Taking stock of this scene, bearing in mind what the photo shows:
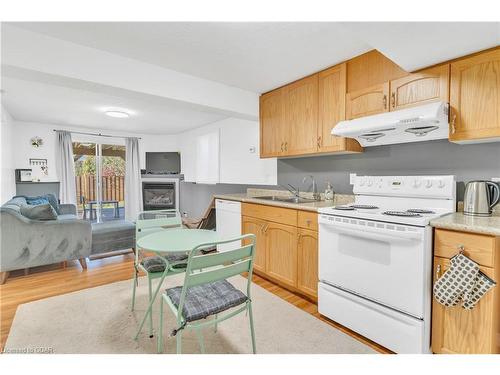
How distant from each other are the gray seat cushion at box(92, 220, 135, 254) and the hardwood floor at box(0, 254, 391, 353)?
0.64 ft

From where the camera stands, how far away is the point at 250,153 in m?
3.98

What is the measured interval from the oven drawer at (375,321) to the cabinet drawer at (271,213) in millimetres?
660

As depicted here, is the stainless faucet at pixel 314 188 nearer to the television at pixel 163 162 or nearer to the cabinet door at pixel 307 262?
the cabinet door at pixel 307 262

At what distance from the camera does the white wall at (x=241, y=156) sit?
376cm

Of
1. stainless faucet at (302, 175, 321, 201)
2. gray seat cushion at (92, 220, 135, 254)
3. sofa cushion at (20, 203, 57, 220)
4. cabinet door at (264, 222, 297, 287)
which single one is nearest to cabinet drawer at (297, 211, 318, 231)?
cabinet door at (264, 222, 297, 287)

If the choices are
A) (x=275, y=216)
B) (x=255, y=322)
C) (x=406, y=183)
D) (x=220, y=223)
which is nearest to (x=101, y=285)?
(x=220, y=223)

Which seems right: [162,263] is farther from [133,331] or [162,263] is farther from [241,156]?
[241,156]

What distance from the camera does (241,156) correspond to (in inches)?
165

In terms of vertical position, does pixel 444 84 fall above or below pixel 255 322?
above

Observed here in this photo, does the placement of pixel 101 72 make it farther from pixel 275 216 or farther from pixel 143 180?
pixel 143 180

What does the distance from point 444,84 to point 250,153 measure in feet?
8.43

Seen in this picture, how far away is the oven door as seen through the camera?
5.11 feet

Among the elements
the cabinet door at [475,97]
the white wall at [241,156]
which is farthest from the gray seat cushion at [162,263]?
the cabinet door at [475,97]

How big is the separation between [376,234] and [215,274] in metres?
1.10
